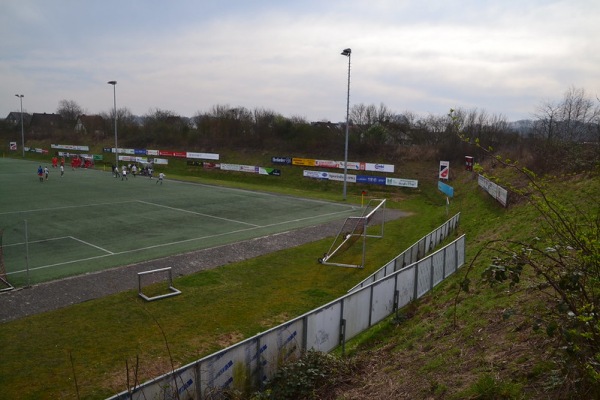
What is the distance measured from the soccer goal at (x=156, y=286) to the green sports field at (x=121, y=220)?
304 centimetres

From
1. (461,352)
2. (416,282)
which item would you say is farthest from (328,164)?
(461,352)

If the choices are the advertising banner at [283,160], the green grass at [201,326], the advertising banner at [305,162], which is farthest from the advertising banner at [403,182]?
the green grass at [201,326]

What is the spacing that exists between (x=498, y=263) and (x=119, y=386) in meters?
8.63

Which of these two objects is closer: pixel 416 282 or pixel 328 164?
pixel 416 282

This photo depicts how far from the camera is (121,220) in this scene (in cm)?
2908

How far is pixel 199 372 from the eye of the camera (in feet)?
24.0

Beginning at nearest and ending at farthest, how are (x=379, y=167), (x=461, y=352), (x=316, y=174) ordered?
(x=461, y=352) < (x=379, y=167) < (x=316, y=174)

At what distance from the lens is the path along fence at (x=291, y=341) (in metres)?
7.18

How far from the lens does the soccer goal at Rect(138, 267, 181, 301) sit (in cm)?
1499

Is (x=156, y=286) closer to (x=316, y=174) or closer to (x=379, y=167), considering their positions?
(x=316, y=174)

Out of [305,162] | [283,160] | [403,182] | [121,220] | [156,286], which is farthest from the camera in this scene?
[283,160]

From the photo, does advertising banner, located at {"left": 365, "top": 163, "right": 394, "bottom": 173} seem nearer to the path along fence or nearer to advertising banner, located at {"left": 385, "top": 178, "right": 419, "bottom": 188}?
advertising banner, located at {"left": 385, "top": 178, "right": 419, "bottom": 188}

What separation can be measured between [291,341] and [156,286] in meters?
8.74

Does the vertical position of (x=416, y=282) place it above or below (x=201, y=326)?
above
